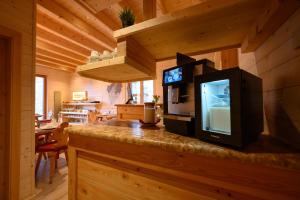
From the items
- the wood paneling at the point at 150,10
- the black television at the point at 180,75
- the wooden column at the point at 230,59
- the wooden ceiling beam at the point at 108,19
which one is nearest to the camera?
the black television at the point at 180,75

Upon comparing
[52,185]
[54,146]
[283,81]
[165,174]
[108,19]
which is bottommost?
[52,185]

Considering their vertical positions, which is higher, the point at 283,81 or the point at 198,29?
the point at 198,29

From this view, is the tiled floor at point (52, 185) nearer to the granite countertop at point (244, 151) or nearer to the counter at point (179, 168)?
the counter at point (179, 168)

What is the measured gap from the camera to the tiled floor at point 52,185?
6.95 ft

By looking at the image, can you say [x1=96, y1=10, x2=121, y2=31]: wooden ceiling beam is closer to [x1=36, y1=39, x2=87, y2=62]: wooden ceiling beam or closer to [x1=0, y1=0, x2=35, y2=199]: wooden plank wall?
[x1=0, y1=0, x2=35, y2=199]: wooden plank wall

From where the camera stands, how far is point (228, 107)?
0.71 meters

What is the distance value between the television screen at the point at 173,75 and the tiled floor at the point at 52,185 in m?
2.16

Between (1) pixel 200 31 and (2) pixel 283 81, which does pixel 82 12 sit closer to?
(1) pixel 200 31

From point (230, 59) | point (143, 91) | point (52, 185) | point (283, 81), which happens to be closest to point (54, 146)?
point (52, 185)

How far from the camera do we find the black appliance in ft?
2.14

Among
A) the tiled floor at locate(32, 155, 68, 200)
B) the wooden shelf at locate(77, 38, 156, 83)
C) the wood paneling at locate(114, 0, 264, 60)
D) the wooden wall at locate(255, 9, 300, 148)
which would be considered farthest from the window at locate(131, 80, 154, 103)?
the wooden wall at locate(255, 9, 300, 148)

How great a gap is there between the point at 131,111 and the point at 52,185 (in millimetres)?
1989

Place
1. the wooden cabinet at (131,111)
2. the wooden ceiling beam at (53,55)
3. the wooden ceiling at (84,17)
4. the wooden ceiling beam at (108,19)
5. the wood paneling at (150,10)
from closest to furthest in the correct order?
the wood paneling at (150,10) → the wooden ceiling at (84,17) → the wooden ceiling beam at (108,19) → the wooden cabinet at (131,111) → the wooden ceiling beam at (53,55)

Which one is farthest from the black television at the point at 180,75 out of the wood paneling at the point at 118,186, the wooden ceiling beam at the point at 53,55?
Answer: the wooden ceiling beam at the point at 53,55
